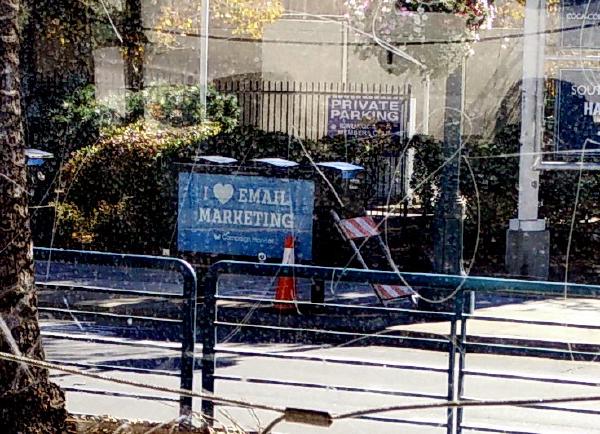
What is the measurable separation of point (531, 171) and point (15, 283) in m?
9.62

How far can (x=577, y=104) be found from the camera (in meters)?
12.9

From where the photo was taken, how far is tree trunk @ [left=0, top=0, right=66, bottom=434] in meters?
4.17

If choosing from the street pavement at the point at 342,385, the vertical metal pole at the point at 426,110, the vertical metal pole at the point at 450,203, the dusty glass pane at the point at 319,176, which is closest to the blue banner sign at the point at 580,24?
the dusty glass pane at the point at 319,176

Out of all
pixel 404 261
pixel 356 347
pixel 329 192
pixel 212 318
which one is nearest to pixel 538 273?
pixel 404 261

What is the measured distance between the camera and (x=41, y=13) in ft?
49.7

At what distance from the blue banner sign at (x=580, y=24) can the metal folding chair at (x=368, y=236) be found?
325cm

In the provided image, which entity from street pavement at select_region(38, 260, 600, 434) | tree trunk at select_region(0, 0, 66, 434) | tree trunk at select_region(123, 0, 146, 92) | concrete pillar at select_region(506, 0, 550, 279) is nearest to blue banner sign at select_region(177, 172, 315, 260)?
street pavement at select_region(38, 260, 600, 434)

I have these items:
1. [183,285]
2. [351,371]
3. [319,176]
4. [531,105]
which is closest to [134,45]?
[319,176]

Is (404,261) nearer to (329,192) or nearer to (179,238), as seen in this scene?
(329,192)

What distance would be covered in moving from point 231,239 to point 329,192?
53.1 inches

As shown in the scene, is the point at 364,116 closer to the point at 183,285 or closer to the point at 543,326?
the point at 543,326

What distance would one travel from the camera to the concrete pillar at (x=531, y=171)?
12945 millimetres

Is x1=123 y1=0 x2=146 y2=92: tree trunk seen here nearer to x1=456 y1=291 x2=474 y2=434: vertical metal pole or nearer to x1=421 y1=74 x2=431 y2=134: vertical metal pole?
x1=421 y1=74 x2=431 y2=134: vertical metal pole

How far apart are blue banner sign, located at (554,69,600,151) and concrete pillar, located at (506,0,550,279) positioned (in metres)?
0.27
